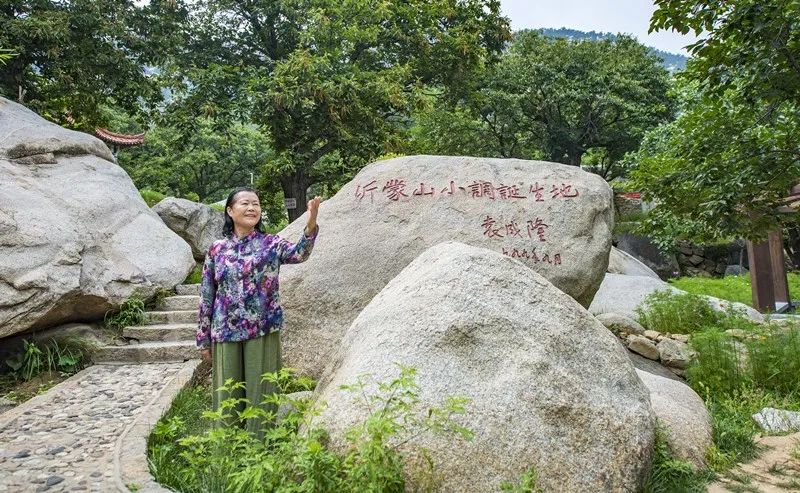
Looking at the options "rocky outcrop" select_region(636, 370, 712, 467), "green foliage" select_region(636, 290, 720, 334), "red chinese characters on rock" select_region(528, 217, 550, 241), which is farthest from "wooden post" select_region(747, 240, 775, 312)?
"rocky outcrop" select_region(636, 370, 712, 467)

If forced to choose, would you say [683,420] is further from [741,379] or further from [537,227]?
[537,227]

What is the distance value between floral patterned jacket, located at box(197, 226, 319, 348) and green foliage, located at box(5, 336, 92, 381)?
139 inches

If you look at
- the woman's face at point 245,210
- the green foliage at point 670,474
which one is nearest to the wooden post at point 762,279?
the green foliage at point 670,474

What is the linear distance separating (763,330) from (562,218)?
7.91ft

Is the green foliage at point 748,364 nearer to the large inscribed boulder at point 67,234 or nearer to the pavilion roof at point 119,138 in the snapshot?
the large inscribed boulder at point 67,234

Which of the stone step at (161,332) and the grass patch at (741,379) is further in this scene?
the stone step at (161,332)

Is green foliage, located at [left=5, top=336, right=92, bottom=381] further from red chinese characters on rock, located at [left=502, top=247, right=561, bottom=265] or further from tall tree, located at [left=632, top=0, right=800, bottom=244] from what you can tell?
tall tree, located at [left=632, top=0, right=800, bottom=244]

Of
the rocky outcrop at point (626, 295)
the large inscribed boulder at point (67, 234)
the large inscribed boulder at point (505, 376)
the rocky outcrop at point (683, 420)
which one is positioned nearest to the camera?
the large inscribed boulder at point (505, 376)

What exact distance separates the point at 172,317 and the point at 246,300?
4606 millimetres

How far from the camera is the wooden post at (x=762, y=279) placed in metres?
12.5

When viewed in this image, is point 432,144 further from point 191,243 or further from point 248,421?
point 248,421

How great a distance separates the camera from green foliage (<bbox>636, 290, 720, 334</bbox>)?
8.11 metres

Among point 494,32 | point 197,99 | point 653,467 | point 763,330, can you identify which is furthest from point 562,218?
point 494,32

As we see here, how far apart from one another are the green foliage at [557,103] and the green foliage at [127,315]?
12.7 m
